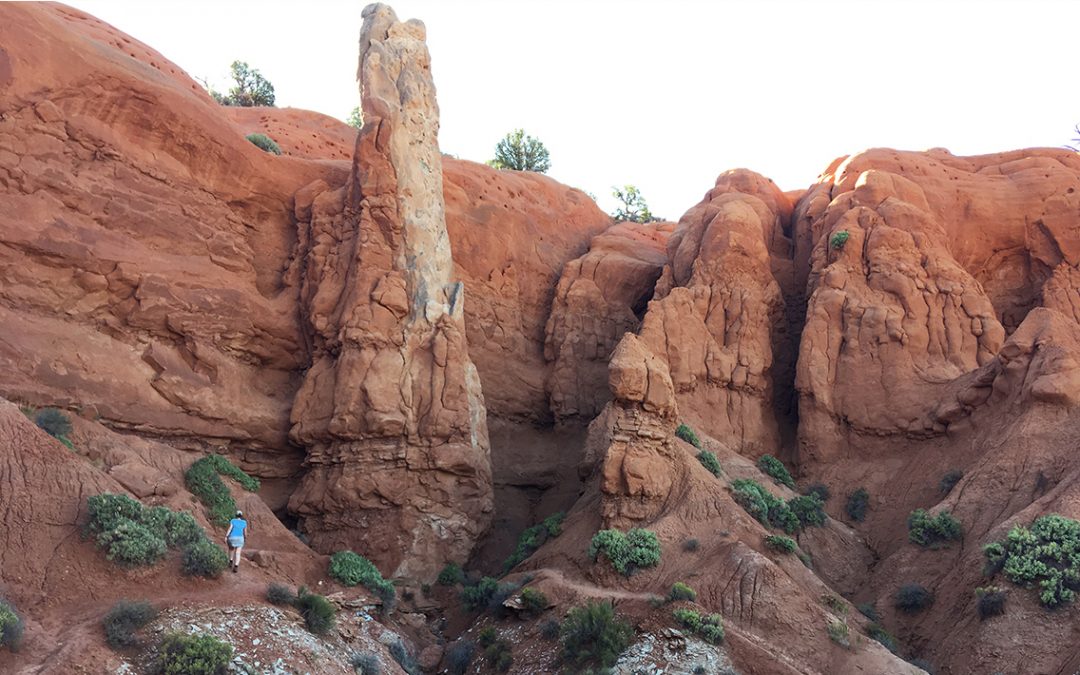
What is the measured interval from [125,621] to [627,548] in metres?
12.5

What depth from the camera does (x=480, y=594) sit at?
85.7 ft

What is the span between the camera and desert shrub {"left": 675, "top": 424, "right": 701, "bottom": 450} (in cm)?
3123

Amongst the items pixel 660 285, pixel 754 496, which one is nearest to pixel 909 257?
pixel 660 285

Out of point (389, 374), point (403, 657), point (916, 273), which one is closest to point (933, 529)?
point (916, 273)

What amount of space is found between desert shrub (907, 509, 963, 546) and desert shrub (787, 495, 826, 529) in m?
2.72

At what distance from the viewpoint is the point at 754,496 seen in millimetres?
28641

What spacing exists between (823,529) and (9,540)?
21769 millimetres

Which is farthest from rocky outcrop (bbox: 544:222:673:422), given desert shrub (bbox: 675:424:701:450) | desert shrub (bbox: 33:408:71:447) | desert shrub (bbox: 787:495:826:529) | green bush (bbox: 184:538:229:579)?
desert shrub (bbox: 33:408:71:447)

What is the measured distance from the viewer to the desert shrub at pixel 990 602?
23531 mm

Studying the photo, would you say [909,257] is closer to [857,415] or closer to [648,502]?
[857,415]

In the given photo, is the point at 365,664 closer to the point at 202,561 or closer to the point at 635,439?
the point at 202,561

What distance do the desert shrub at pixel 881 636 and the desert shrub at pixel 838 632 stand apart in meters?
1.52

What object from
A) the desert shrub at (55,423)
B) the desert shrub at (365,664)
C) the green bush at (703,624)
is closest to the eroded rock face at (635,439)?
the green bush at (703,624)

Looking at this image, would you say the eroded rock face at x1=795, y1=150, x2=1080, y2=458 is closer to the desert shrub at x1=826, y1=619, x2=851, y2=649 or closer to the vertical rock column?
the desert shrub at x1=826, y1=619, x2=851, y2=649
